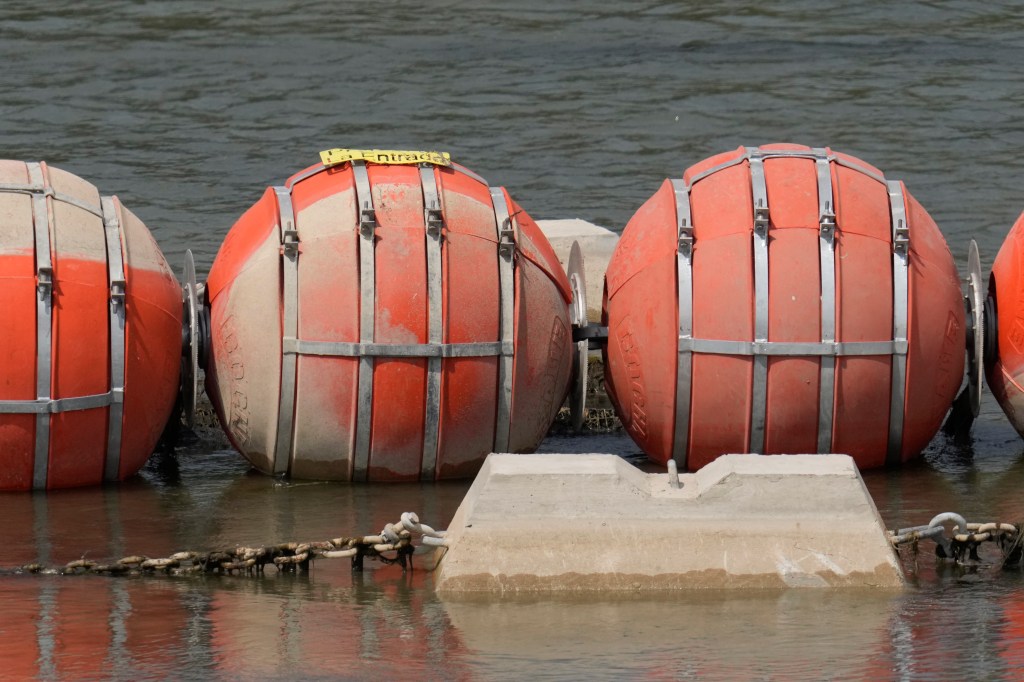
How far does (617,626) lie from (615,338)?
2220 millimetres

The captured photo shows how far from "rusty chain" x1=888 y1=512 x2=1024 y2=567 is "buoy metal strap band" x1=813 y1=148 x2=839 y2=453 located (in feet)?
3.28

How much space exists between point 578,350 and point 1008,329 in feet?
6.27

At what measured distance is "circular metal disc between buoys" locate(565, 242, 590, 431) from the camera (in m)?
8.02

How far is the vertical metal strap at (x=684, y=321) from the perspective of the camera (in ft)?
24.7

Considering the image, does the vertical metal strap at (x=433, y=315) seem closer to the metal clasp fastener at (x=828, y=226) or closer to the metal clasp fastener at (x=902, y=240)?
the metal clasp fastener at (x=828, y=226)

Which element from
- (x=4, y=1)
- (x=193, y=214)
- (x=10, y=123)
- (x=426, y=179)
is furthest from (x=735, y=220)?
(x=4, y=1)

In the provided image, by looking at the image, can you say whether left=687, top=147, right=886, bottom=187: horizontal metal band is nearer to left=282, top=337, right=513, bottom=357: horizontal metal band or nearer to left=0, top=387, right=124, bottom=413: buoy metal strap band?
left=282, top=337, right=513, bottom=357: horizontal metal band

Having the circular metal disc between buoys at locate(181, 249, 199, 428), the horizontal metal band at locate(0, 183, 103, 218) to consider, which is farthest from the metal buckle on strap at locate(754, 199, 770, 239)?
the horizontal metal band at locate(0, 183, 103, 218)

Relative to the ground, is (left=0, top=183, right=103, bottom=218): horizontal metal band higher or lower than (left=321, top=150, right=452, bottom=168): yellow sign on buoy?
lower

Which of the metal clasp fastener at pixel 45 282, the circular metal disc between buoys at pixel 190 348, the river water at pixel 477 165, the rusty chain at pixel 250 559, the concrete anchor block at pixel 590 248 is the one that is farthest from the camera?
the concrete anchor block at pixel 590 248

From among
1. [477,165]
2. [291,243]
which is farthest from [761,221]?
[477,165]

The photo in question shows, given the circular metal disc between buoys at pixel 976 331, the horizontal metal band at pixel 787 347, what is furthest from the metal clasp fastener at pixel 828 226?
the circular metal disc between buoys at pixel 976 331

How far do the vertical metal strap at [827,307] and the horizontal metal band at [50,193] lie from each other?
10.1 feet

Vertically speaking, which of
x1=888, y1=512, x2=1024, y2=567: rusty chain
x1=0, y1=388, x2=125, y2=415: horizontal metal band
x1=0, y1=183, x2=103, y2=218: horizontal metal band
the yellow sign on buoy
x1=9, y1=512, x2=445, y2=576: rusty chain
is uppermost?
the yellow sign on buoy
